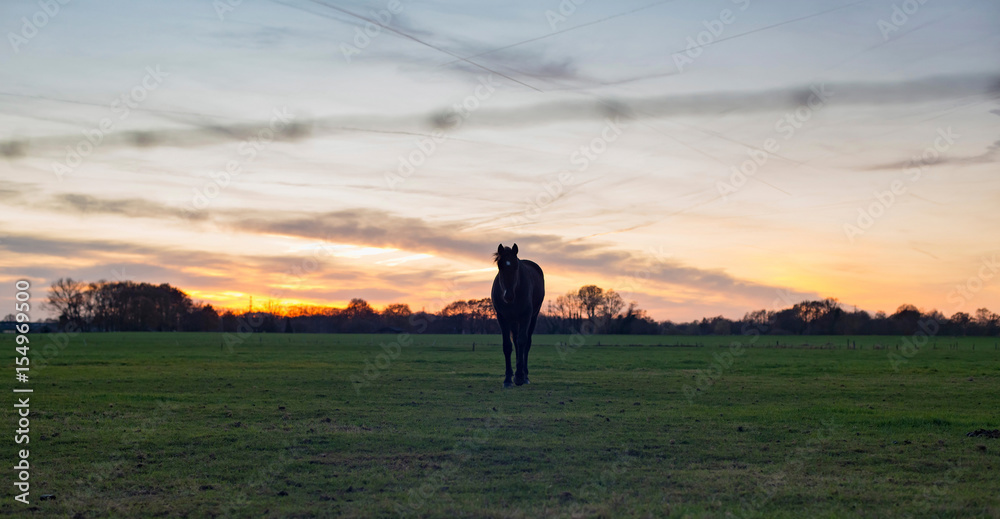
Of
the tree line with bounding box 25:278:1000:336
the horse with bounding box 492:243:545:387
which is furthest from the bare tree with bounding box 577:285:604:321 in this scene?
the horse with bounding box 492:243:545:387

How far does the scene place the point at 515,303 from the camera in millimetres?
16156

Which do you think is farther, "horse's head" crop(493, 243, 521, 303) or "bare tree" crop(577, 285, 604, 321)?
"bare tree" crop(577, 285, 604, 321)

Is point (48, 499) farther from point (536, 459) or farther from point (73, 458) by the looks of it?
point (536, 459)

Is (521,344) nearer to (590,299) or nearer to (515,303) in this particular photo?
(515,303)

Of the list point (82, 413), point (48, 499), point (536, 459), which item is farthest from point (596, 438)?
point (82, 413)

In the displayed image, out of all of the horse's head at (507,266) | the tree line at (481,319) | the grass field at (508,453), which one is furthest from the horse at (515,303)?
the tree line at (481,319)

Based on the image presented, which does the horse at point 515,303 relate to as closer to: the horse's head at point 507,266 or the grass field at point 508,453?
the horse's head at point 507,266

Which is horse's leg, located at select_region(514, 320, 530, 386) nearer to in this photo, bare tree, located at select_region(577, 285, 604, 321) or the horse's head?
the horse's head

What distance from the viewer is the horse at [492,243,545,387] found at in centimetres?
1512

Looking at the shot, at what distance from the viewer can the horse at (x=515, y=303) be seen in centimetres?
1512

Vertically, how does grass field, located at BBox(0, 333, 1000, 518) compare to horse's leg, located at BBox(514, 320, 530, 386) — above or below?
below

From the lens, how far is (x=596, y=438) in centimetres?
Answer: 877

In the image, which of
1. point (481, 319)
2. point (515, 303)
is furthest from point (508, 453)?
point (481, 319)

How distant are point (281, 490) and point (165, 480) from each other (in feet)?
4.64
